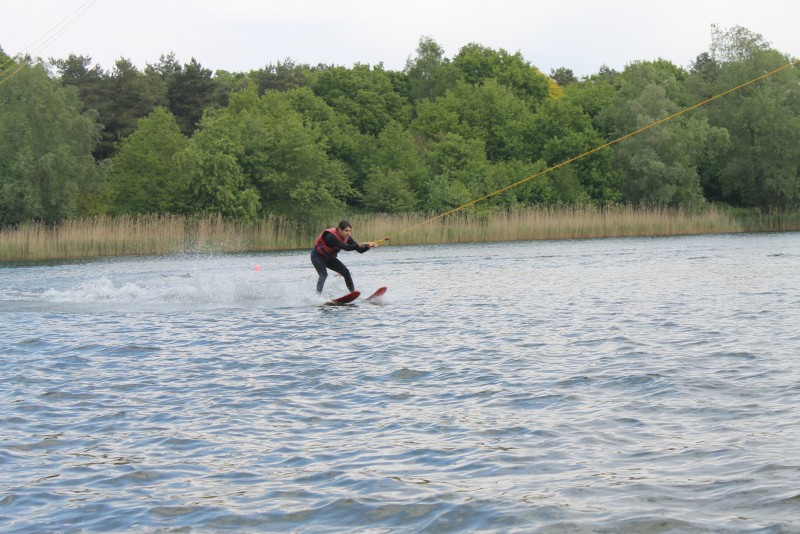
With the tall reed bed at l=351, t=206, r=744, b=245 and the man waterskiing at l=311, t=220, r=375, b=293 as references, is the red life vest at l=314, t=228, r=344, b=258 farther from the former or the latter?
the tall reed bed at l=351, t=206, r=744, b=245

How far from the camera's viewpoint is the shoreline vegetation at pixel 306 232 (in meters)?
37.8

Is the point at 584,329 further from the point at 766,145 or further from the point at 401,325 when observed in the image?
the point at 766,145

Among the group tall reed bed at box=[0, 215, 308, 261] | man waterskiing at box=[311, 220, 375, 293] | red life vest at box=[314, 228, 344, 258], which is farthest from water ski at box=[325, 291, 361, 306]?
tall reed bed at box=[0, 215, 308, 261]

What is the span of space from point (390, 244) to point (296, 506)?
38.7 meters

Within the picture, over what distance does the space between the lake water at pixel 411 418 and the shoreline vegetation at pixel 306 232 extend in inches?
870

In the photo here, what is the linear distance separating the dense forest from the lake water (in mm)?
37661

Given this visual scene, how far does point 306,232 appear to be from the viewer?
49.9 meters

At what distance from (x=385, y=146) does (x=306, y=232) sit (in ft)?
52.2

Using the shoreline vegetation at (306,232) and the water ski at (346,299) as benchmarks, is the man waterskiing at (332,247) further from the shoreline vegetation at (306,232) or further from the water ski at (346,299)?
the shoreline vegetation at (306,232)

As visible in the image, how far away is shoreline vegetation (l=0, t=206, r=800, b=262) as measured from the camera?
37750 mm

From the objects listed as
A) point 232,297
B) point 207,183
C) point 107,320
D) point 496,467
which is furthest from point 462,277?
point 207,183

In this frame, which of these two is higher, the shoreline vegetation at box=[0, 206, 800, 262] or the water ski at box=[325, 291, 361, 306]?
the shoreline vegetation at box=[0, 206, 800, 262]

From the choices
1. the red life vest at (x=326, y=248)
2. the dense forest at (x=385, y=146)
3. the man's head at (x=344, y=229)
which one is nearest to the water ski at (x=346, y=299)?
the red life vest at (x=326, y=248)

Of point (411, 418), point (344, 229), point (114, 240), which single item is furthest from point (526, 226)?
point (411, 418)
